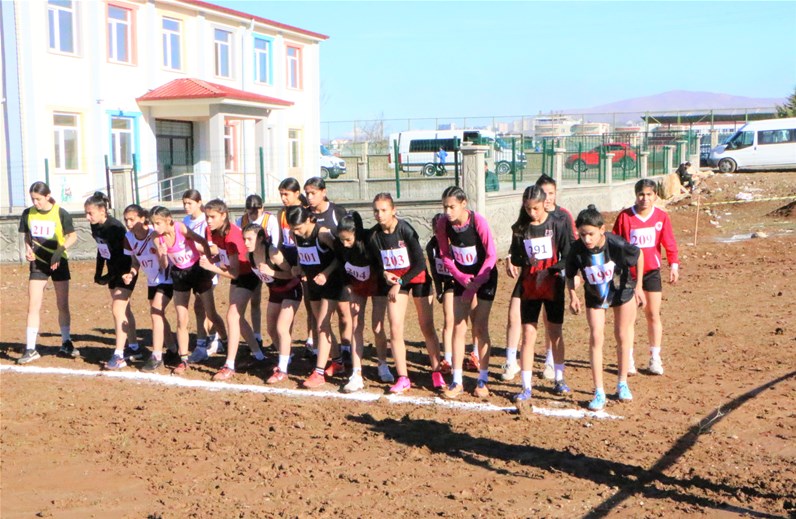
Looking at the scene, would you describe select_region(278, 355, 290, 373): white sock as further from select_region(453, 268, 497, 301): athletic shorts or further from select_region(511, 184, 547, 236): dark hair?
select_region(511, 184, 547, 236): dark hair

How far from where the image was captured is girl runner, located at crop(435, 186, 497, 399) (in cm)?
778

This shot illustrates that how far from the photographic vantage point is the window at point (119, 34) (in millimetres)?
28188

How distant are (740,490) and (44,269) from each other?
7.55 meters

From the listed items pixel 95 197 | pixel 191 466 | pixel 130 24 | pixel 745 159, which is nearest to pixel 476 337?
pixel 191 466

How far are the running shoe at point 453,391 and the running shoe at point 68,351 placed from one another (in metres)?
4.61

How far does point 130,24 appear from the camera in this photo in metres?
Answer: 28.9

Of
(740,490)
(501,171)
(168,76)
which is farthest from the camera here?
(168,76)

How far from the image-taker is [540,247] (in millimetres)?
7523

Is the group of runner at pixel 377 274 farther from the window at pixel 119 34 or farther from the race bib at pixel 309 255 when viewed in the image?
the window at pixel 119 34

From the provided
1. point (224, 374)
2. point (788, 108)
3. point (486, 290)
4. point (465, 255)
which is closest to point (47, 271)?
point (224, 374)

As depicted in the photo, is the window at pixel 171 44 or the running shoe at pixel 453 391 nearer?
the running shoe at pixel 453 391

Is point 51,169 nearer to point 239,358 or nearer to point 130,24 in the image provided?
point 130,24

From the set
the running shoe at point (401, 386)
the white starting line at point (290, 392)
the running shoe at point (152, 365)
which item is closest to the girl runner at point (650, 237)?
the white starting line at point (290, 392)

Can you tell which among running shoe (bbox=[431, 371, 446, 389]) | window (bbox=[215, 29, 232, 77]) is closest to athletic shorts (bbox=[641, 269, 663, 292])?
running shoe (bbox=[431, 371, 446, 389])
